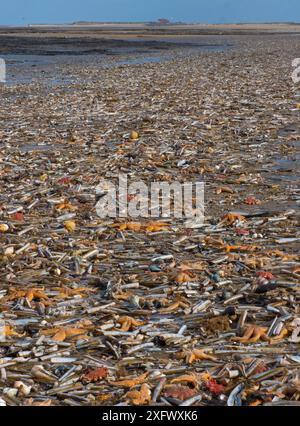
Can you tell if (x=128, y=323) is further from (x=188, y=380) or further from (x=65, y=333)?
(x=188, y=380)

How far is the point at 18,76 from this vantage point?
114 ft

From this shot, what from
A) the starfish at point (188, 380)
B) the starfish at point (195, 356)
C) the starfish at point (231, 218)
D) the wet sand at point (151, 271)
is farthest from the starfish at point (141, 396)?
the starfish at point (231, 218)

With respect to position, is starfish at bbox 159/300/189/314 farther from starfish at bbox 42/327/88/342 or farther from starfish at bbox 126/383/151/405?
starfish at bbox 126/383/151/405

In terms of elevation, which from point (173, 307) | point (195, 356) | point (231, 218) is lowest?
point (195, 356)

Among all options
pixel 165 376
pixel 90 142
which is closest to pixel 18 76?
pixel 90 142

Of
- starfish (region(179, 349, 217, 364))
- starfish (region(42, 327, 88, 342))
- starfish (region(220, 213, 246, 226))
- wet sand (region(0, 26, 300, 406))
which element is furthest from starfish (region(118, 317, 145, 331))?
starfish (region(220, 213, 246, 226))

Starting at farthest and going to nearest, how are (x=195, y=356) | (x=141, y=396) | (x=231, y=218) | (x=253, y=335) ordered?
(x=231, y=218)
(x=253, y=335)
(x=195, y=356)
(x=141, y=396)

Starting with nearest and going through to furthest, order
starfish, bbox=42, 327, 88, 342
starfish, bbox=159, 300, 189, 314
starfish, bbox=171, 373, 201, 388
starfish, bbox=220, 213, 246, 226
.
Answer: starfish, bbox=171, 373, 201, 388, starfish, bbox=42, 327, 88, 342, starfish, bbox=159, 300, 189, 314, starfish, bbox=220, 213, 246, 226

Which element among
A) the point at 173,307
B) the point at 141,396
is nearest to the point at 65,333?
the point at 173,307

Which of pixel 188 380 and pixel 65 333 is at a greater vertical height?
pixel 65 333

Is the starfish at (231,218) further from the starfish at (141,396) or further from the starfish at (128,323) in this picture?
the starfish at (141,396)

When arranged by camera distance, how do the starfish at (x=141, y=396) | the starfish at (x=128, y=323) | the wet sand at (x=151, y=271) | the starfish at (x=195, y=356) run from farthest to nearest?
the starfish at (x=128, y=323) → the starfish at (x=195, y=356) → the wet sand at (x=151, y=271) → the starfish at (x=141, y=396)

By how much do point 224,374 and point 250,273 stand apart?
86.9 inches

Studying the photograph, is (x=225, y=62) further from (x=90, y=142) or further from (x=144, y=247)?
(x=144, y=247)
